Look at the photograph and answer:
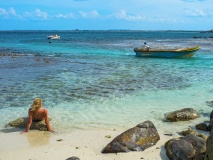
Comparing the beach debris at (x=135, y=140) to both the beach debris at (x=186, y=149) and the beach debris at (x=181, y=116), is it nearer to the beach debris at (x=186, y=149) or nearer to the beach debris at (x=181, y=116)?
the beach debris at (x=186, y=149)

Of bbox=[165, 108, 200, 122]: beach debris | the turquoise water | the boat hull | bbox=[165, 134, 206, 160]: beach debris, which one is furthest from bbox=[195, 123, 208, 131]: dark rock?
the boat hull

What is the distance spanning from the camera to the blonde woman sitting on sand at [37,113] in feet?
28.9

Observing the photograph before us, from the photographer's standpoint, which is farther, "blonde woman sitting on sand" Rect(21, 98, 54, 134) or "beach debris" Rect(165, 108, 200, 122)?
"beach debris" Rect(165, 108, 200, 122)

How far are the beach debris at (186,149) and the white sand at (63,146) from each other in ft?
0.93

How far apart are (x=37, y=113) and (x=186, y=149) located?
15.0 ft

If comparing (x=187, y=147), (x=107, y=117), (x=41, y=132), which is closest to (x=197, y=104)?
(x=107, y=117)

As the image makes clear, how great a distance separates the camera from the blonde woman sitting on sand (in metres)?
8.80

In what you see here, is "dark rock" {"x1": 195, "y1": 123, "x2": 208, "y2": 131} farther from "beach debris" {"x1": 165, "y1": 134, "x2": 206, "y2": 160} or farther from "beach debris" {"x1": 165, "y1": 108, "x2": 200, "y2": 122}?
"beach debris" {"x1": 165, "y1": 134, "x2": 206, "y2": 160}

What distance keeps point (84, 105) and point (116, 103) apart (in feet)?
4.30

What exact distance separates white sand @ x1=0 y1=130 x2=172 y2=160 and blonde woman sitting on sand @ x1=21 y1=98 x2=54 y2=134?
12.7 inches

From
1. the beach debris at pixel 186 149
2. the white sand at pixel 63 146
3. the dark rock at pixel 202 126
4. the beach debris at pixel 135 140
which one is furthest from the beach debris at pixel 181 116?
the beach debris at pixel 186 149

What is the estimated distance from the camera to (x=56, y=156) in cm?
702

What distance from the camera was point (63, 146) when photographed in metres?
7.60

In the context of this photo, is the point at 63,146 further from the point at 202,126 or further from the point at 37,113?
the point at 202,126
